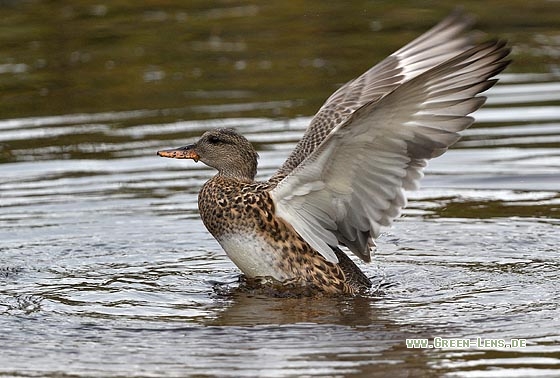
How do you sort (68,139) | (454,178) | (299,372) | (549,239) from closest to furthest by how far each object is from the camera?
(299,372) → (549,239) → (454,178) → (68,139)

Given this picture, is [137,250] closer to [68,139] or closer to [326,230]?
[326,230]

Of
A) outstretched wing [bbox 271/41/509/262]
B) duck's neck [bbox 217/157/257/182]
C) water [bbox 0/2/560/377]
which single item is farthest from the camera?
duck's neck [bbox 217/157/257/182]

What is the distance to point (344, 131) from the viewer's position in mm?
6586

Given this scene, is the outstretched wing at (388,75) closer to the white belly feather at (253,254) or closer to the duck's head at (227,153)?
the duck's head at (227,153)

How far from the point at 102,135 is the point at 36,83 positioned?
1.87 meters

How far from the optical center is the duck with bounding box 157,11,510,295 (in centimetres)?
671

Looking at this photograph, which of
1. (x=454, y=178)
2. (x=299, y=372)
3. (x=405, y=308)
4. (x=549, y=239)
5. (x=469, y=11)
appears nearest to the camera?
(x=299, y=372)

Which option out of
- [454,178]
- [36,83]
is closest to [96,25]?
[36,83]

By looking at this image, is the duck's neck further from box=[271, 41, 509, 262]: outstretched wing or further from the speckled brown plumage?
box=[271, 41, 509, 262]: outstretched wing

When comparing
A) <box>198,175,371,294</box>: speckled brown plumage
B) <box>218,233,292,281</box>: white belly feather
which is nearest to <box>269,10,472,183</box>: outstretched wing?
<box>198,175,371,294</box>: speckled brown plumage

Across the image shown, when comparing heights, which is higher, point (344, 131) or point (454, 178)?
point (344, 131)

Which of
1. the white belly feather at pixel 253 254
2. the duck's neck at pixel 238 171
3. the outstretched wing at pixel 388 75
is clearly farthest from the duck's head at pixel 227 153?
the white belly feather at pixel 253 254

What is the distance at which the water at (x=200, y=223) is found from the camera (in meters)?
6.14

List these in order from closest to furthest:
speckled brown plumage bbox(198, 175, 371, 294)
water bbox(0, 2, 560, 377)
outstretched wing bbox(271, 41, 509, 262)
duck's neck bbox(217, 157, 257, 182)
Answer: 1. water bbox(0, 2, 560, 377)
2. outstretched wing bbox(271, 41, 509, 262)
3. speckled brown plumage bbox(198, 175, 371, 294)
4. duck's neck bbox(217, 157, 257, 182)
